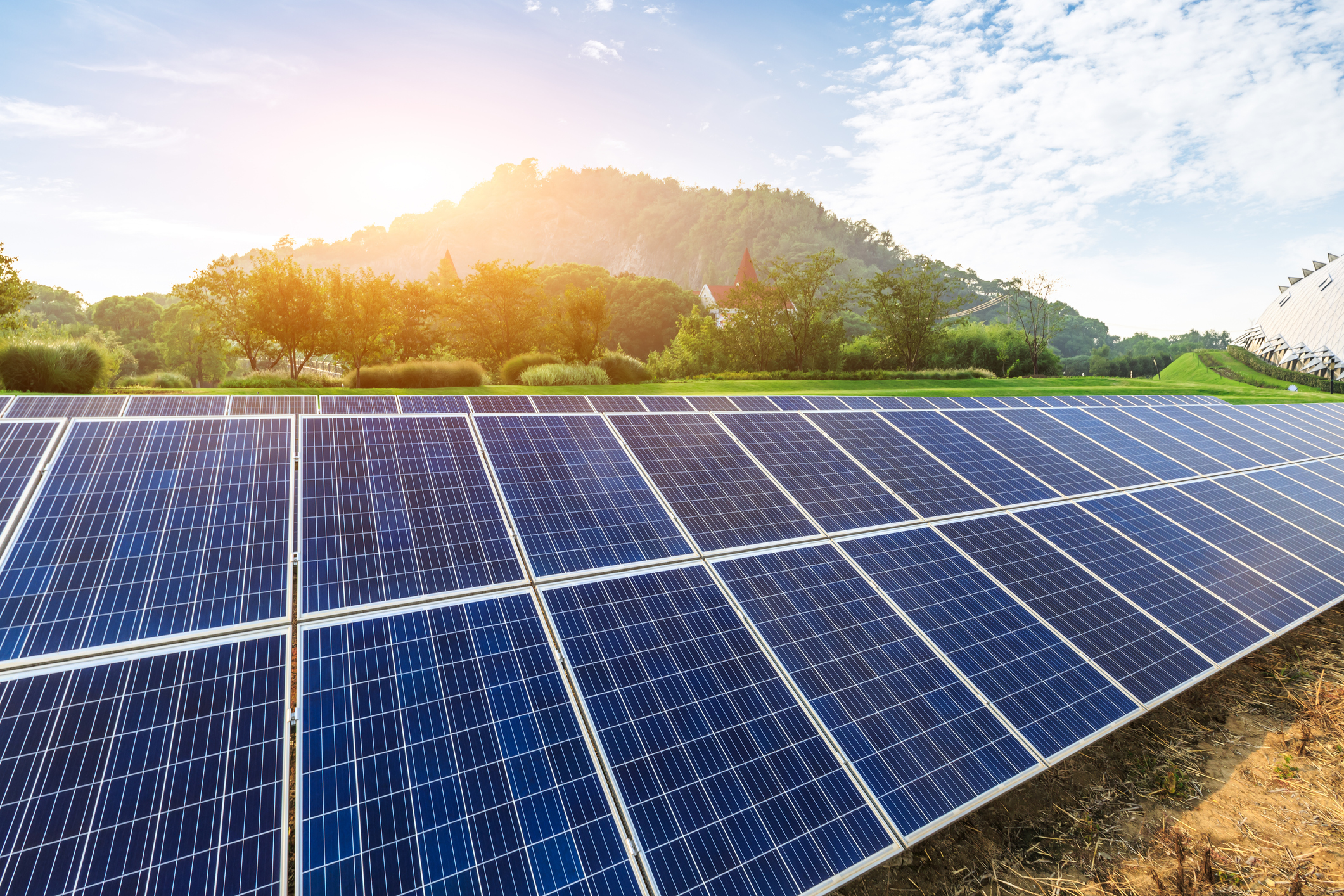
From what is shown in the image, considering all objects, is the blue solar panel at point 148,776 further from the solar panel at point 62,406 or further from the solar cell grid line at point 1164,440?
the solar cell grid line at point 1164,440

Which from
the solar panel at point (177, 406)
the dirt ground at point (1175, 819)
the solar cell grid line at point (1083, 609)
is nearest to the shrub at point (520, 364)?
the solar panel at point (177, 406)

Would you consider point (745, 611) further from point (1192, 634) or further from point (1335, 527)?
point (1335, 527)

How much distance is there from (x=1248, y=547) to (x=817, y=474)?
28.2 ft

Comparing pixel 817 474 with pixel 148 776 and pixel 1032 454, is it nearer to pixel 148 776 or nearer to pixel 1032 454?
pixel 1032 454

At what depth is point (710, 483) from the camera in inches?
313

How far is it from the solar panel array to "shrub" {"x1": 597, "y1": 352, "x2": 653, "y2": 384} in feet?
78.8

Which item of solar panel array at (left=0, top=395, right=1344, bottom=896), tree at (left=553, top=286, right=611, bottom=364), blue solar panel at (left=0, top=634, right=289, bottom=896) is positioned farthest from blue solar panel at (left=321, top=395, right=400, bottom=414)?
tree at (left=553, top=286, right=611, bottom=364)

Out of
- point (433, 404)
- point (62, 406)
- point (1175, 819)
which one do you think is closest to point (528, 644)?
point (433, 404)

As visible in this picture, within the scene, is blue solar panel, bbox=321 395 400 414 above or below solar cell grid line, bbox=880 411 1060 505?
above

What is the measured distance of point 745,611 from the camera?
602 cm

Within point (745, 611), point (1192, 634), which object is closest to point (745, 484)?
point (745, 611)

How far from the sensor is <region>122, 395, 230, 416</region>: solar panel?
7086 millimetres

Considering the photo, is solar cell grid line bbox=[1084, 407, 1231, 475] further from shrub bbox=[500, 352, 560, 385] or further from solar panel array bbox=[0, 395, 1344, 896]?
shrub bbox=[500, 352, 560, 385]

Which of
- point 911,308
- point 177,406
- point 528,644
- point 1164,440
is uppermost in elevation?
point 911,308
